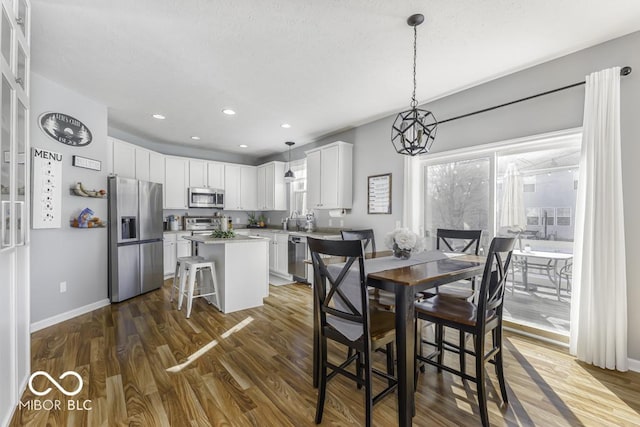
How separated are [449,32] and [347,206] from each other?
9.24ft

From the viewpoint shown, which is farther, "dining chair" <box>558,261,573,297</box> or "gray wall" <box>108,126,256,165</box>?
"gray wall" <box>108,126,256,165</box>

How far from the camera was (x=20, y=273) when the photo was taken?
1.84 meters

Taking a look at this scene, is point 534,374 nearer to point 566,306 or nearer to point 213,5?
point 566,306

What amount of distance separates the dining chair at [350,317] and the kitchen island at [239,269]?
1990 mm

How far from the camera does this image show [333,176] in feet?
15.4

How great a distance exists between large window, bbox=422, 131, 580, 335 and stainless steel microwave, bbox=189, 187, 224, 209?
15.0 ft

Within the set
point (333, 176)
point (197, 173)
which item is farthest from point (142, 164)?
point (333, 176)

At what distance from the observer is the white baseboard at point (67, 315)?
301 cm

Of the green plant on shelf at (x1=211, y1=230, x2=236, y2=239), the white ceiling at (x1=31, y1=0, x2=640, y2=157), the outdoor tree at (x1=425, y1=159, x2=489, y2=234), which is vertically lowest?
the green plant on shelf at (x1=211, y1=230, x2=236, y2=239)

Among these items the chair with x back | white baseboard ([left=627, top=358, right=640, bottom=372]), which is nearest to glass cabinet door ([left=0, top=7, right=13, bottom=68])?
the chair with x back

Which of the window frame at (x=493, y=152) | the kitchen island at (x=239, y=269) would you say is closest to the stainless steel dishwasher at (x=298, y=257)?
the kitchen island at (x=239, y=269)

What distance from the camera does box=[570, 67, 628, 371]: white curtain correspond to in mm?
2254

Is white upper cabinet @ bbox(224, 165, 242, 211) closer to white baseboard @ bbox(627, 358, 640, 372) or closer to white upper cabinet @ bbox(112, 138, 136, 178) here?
white upper cabinet @ bbox(112, 138, 136, 178)

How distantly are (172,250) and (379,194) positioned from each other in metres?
3.82
